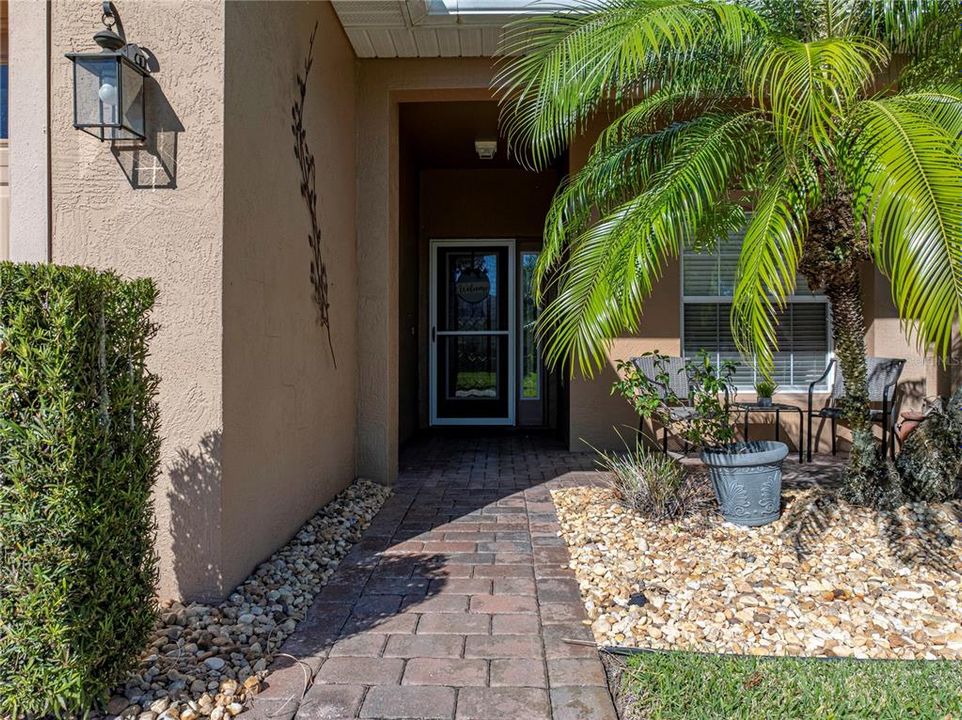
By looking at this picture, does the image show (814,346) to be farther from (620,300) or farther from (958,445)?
(620,300)

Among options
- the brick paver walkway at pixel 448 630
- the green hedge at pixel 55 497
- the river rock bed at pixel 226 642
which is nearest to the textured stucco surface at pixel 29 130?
the green hedge at pixel 55 497

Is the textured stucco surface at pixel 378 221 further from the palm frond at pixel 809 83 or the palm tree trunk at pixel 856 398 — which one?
the palm tree trunk at pixel 856 398

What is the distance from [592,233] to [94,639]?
8.89 feet

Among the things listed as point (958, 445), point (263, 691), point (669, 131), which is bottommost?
point (263, 691)

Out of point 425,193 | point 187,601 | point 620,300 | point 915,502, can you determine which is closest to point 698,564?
point 620,300

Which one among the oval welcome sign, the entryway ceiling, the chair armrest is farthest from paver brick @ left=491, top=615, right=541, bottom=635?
the oval welcome sign

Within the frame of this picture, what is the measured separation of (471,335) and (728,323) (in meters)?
3.07

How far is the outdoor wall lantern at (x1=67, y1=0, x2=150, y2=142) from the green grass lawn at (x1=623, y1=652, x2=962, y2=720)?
2.84m

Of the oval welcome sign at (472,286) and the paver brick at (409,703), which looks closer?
the paver brick at (409,703)

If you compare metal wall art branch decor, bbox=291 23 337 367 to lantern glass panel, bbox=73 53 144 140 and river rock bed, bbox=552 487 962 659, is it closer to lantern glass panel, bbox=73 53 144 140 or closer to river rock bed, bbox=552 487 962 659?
lantern glass panel, bbox=73 53 144 140

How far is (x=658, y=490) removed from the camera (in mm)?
3730

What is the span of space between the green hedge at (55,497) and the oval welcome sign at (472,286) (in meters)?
5.96

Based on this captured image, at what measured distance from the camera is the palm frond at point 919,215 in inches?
89.9

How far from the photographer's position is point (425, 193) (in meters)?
7.71
